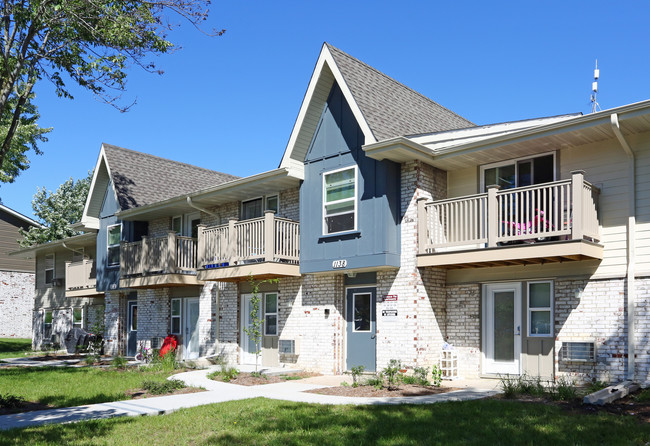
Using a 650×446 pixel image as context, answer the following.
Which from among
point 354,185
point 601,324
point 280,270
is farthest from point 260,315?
point 601,324

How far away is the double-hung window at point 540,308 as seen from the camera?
14398mm

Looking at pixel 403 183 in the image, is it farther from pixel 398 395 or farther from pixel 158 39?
pixel 158 39

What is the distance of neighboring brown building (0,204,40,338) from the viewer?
124 ft

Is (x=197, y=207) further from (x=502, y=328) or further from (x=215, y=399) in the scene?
(x=502, y=328)

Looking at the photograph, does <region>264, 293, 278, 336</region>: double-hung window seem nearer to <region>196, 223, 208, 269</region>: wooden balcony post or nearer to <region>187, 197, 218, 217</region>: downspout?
<region>196, 223, 208, 269</region>: wooden balcony post

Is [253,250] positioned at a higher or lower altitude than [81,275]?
higher

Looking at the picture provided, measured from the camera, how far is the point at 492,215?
14.1 metres

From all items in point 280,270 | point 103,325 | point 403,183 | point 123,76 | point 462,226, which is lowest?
point 103,325

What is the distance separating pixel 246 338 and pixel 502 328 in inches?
332

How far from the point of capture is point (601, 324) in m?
13.5

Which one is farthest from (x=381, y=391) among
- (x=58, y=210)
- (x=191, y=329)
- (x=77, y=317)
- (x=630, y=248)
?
(x=58, y=210)

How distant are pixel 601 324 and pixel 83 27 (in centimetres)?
1279

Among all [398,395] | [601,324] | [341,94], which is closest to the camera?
[398,395]

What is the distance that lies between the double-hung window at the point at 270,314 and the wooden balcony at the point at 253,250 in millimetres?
878
